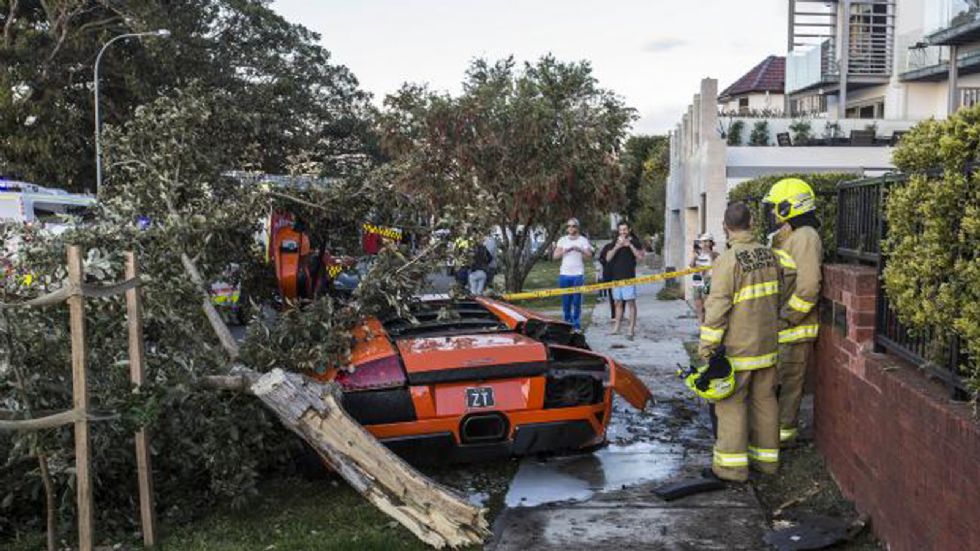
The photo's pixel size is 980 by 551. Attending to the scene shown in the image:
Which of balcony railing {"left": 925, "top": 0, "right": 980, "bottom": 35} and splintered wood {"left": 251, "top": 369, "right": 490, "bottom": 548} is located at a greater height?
balcony railing {"left": 925, "top": 0, "right": 980, "bottom": 35}

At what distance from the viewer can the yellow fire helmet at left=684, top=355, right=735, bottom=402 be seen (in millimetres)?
5449

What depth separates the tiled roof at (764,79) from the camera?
152ft

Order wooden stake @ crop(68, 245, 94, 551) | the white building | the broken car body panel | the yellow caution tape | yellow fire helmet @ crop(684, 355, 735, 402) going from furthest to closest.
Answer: the white building < the yellow caution tape < the broken car body panel < yellow fire helmet @ crop(684, 355, 735, 402) < wooden stake @ crop(68, 245, 94, 551)

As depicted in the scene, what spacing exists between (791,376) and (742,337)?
1.98 feet

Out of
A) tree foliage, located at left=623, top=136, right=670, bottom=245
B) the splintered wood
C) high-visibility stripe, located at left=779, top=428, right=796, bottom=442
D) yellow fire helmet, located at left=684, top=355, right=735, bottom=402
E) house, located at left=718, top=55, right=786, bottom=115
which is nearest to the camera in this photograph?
the splintered wood

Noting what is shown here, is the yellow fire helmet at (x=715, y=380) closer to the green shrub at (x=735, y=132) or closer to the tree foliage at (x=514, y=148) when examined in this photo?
the tree foliage at (x=514, y=148)

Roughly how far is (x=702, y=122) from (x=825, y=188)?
37.9 ft

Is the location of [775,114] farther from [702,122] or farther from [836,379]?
[836,379]

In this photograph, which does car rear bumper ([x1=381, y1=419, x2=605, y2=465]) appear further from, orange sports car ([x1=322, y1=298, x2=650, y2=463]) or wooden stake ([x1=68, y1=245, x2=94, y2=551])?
wooden stake ([x1=68, y1=245, x2=94, y2=551])

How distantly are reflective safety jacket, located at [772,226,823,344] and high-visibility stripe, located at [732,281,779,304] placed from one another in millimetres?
286

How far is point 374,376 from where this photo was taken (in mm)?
5473

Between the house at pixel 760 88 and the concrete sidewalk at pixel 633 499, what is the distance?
40374 mm

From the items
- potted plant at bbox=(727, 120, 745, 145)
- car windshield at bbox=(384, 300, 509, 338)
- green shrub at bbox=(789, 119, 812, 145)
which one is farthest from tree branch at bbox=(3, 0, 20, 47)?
car windshield at bbox=(384, 300, 509, 338)

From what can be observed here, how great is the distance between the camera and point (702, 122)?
58.5ft
